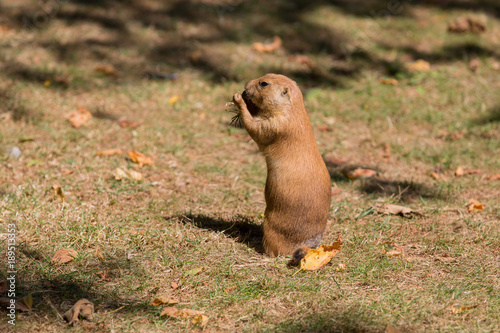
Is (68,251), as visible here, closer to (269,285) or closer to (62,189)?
(62,189)

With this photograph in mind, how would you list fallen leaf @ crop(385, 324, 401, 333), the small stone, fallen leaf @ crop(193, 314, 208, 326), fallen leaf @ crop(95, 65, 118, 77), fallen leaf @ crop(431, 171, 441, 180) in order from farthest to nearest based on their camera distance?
fallen leaf @ crop(95, 65, 118, 77) → fallen leaf @ crop(431, 171, 441, 180) → the small stone → fallen leaf @ crop(193, 314, 208, 326) → fallen leaf @ crop(385, 324, 401, 333)

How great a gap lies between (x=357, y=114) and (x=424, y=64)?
5.55 ft

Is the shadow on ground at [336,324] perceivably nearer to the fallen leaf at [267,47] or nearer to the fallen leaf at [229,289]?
the fallen leaf at [229,289]

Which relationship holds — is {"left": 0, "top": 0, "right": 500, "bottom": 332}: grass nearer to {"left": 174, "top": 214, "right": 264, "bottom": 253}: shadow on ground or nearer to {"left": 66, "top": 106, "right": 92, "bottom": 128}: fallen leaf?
{"left": 174, "top": 214, "right": 264, "bottom": 253}: shadow on ground

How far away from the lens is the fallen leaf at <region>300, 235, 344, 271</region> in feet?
10.9

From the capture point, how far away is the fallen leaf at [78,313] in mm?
2770

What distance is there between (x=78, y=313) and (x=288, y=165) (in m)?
1.54

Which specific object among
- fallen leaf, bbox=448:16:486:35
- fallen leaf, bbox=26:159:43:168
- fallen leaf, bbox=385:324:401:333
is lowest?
fallen leaf, bbox=26:159:43:168

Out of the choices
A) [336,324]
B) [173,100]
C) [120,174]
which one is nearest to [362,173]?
[120,174]

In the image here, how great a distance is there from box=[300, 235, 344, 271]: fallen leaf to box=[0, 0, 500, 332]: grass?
56 millimetres

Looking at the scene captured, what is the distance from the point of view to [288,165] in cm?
333

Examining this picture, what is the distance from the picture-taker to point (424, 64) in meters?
7.31

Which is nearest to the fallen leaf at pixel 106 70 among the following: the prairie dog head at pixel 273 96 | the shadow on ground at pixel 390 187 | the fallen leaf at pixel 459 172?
the shadow on ground at pixel 390 187

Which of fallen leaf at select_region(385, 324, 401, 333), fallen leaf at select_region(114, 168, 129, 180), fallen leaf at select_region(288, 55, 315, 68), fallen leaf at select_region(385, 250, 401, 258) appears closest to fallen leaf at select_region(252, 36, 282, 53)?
fallen leaf at select_region(288, 55, 315, 68)
